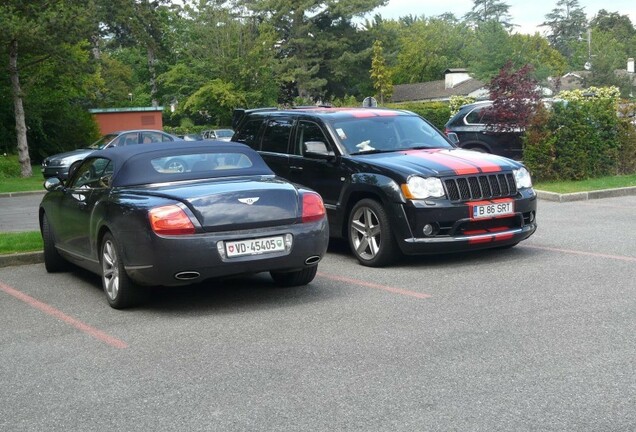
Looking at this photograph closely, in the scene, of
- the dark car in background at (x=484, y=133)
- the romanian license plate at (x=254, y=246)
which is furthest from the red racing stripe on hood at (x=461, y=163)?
the dark car in background at (x=484, y=133)

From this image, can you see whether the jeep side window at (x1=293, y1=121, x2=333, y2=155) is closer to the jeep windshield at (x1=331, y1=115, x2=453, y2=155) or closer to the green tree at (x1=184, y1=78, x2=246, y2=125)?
the jeep windshield at (x1=331, y1=115, x2=453, y2=155)

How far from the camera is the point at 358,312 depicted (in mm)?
7316

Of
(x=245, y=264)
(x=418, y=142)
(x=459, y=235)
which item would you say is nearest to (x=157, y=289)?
(x=245, y=264)

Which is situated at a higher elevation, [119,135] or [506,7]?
[506,7]

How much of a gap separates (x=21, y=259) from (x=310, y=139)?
12.3ft

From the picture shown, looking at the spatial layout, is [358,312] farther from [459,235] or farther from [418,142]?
[418,142]

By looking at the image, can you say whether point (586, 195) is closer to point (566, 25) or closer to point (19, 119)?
point (19, 119)

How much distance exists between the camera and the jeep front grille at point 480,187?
9352mm

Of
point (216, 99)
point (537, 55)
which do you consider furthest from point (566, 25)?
point (216, 99)

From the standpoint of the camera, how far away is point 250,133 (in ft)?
40.9

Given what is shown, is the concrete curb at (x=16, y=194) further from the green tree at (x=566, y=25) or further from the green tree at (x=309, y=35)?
the green tree at (x=566, y=25)

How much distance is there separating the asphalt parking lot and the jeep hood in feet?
3.32

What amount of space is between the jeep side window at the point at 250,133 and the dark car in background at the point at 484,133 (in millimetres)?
7812

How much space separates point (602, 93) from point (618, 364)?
2796cm
